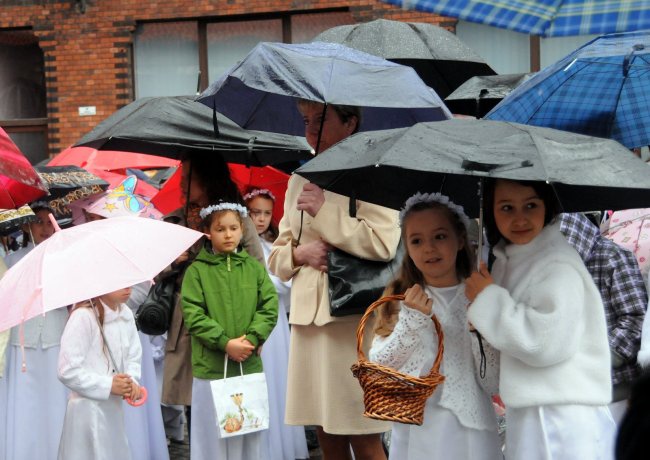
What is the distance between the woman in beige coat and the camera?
16.2 ft

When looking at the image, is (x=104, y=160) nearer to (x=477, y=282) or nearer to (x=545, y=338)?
(x=477, y=282)

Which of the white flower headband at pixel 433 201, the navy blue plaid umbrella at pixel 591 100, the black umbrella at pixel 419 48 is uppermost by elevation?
the black umbrella at pixel 419 48

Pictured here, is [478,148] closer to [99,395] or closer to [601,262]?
[601,262]

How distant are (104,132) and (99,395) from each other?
1.44 meters

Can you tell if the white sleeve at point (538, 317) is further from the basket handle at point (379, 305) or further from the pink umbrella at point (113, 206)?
the pink umbrella at point (113, 206)

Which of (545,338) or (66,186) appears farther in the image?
(66,186)

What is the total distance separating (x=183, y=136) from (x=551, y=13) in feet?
7.65

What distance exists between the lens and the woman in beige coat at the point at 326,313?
4.93 m

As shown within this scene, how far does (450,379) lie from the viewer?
408cm

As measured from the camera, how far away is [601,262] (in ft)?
15.8

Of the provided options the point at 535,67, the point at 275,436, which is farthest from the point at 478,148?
the point at 535,67

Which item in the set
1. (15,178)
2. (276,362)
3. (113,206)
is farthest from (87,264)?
(276,362)

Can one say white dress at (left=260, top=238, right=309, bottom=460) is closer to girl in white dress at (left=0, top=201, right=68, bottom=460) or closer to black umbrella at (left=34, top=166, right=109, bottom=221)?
black umbrella at (left=34, top=166, right=109, bottom=221)

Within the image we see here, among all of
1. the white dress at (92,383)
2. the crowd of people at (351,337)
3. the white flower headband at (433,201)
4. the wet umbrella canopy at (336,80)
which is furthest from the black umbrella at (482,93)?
the white flower headband at (433,201)
